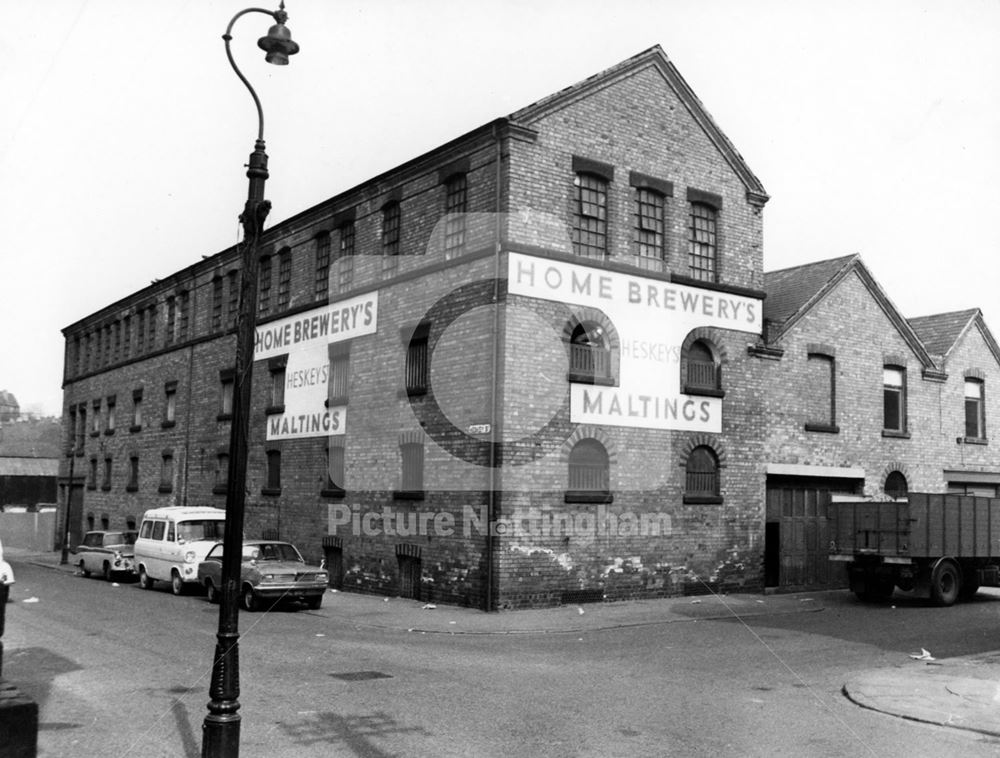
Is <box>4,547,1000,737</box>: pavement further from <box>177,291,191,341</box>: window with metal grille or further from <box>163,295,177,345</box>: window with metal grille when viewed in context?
<box>163,295,177,345</box>: window with metal grille

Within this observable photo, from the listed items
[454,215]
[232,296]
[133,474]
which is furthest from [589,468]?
[133,474]

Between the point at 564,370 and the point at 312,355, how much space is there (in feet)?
29.3

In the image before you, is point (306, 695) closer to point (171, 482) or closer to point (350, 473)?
point (350, 473)

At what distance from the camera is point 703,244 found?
2358cm

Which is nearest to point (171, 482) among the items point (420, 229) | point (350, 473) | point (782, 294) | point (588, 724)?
point (350, 473)

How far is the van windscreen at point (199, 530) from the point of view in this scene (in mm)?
24250

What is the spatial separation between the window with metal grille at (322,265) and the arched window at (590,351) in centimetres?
856

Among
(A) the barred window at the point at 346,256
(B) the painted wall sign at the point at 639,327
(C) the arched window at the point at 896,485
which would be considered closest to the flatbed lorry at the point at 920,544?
(B) the painted wall sign at the point at 639,327

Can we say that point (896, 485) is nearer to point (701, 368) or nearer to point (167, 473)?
point (701, 368)

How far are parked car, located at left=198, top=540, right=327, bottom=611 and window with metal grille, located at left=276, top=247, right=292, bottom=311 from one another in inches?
384

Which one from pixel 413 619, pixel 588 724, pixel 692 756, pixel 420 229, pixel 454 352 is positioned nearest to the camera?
pixel 692 756

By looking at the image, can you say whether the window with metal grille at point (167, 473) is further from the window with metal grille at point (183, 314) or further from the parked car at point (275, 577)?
the parked car at point (275, 577)

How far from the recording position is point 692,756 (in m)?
8.55

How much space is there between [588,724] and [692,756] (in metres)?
1.39
